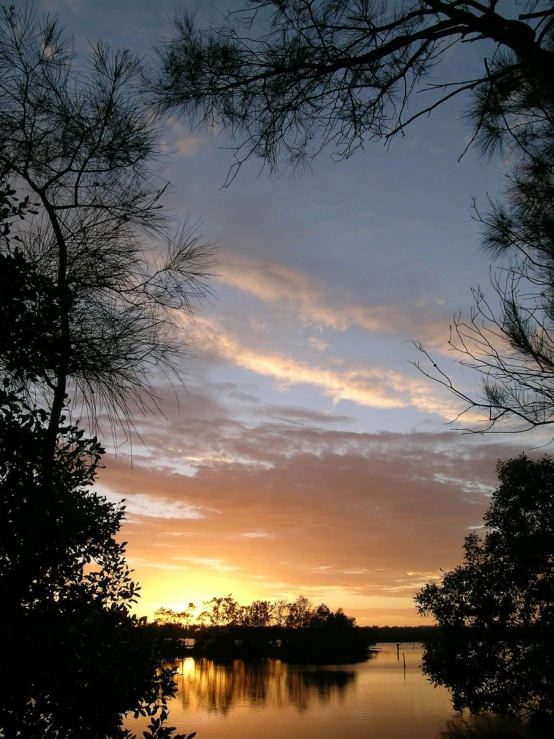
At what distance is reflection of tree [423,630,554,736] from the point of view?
44.5ft

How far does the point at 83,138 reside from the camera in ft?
11.8

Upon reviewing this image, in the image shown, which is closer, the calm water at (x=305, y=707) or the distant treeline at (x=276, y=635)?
the calm water at (x=305, y=707)

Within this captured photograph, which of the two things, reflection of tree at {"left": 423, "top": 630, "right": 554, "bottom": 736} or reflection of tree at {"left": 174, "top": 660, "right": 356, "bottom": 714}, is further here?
reflection of tree at {"left": 174, "top": 660, "right": 356, "bottom": 714}

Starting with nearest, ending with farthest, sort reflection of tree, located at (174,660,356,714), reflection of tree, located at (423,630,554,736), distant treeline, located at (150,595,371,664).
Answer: reflection of tree, located at (423,630,554,736) → reflection of tree, located at (174,660,356,714) → distant treeline, located at (150,595,371,664)

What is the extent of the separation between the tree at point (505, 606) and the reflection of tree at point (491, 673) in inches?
0.9

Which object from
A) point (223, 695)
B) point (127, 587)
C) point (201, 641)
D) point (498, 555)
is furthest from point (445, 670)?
point (201, 641)

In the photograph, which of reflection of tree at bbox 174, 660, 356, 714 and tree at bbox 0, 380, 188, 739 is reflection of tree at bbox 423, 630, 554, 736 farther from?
reflection of tree at bbox 174, 660, 356, 714

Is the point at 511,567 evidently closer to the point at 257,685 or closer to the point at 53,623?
the point at 53,623

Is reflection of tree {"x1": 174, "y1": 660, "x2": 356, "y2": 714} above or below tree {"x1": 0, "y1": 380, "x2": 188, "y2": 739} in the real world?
below

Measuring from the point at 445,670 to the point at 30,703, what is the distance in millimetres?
16021

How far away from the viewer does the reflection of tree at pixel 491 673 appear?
13.6 meters

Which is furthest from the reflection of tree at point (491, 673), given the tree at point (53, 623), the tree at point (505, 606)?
the tree at point (53, 623)

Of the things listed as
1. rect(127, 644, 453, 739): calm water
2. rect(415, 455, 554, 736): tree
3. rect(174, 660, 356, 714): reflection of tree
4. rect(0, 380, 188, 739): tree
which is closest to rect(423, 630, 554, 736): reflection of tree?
rect(415, 455, 554, 736): tree

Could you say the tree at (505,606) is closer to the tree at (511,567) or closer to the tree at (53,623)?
the tree at (511,567)
